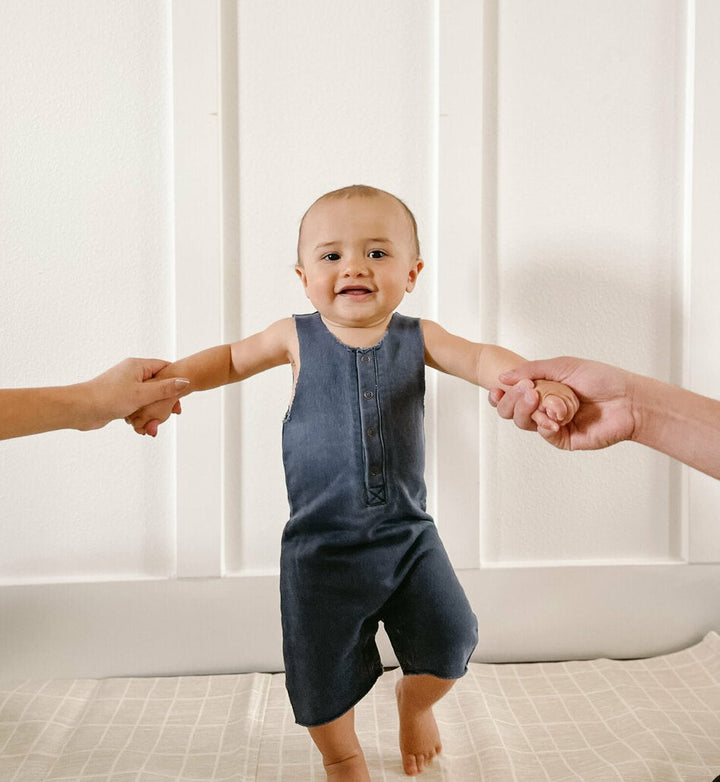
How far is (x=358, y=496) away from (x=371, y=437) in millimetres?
92

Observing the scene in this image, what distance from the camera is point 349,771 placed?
1148mm

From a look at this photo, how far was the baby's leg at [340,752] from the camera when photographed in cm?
115

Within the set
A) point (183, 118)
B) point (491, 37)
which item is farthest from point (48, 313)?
point (491, 37)

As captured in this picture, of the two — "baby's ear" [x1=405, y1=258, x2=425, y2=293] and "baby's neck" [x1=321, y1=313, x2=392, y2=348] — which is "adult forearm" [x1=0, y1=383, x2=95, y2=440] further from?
"baby's ear" [x1=405, y1=258, x2=425, y2=293]

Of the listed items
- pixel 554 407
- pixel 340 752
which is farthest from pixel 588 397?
pixel 340 752

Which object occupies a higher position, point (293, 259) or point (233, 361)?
point (293, 259)

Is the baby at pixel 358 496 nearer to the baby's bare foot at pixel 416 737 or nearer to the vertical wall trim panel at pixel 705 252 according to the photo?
the baby's bare foot at pixel 416 737

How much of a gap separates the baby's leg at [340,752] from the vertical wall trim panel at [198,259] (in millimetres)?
494

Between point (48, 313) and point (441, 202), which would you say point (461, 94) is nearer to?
point (441, 202)

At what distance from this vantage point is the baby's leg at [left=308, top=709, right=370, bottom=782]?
1.15 metres

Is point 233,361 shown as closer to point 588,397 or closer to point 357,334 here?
point 357,334

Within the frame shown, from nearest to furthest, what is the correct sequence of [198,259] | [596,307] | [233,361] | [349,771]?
1. [349,771]
2. [233,361]
3. [198,259]
4. [596,307]

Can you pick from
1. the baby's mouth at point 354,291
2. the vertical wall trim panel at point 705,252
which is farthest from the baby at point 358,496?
the vertical wall trim panel at point 705,252

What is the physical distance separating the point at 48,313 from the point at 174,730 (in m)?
0.82
